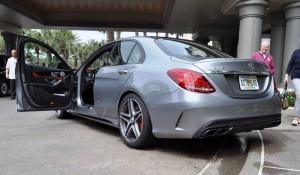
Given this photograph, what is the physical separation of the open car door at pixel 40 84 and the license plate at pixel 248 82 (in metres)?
3.22

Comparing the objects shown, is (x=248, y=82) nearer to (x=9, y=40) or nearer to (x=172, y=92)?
(x=172, y=92)

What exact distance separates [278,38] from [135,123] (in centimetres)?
1175

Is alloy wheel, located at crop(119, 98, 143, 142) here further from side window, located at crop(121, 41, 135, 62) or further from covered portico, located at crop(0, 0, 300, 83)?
covered portico, located at crop(0, 0, 300, 83)

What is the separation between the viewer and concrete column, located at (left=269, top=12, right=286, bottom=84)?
1408cm

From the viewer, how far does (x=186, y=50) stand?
15.0ft

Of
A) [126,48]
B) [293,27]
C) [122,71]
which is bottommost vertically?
[122,71]

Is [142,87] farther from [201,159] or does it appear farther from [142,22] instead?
[142,22]

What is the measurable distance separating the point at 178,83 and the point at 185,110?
Result: 34 centimetres

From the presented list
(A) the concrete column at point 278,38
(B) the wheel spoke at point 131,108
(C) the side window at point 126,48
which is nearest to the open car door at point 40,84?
(C) the side window at point 126,48

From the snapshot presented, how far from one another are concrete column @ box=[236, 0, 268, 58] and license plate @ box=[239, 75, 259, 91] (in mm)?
7357

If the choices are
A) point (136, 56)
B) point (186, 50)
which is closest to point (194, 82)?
point (186, 50)

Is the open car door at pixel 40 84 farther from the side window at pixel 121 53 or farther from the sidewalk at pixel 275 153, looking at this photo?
the sidewalk at pixel 275 153

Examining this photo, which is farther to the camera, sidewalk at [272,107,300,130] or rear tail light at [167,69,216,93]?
sidewalk at [272,107,300,130]

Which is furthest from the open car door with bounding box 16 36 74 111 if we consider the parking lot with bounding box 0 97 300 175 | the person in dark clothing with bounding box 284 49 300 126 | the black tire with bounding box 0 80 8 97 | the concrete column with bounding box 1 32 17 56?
the concrete column with bounding box 1 32 17 56
